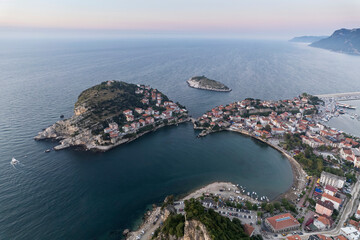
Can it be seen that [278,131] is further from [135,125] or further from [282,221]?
[135,125]

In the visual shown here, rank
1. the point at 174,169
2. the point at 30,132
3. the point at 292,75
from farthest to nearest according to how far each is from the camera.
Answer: the point at 292,75 → the point at 30,132 → the point at 174,169

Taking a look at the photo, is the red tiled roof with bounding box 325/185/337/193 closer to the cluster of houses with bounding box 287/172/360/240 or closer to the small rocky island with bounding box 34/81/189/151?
the cluster of houses with bounding box 287/172/360/240

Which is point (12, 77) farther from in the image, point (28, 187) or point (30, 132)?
point (28, 187)

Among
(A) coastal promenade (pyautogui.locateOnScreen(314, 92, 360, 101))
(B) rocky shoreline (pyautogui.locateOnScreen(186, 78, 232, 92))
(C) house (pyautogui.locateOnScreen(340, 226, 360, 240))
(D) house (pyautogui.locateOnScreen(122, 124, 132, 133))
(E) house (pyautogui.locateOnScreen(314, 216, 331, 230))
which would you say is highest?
(B) rocky shoreline (pyautogui.locateOnScreen(186, 78, 232, 92))

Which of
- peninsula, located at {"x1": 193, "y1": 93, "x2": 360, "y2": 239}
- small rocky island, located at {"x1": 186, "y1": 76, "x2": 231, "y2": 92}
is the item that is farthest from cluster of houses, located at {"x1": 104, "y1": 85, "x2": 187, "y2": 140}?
small rocky island, located at {"x1": 186, "y1": 76, "x2": 231, "y2": 92}

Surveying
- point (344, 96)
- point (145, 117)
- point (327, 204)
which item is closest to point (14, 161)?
point (145, 117)

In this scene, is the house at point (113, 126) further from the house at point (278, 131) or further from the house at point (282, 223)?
the house at point (278, 131)

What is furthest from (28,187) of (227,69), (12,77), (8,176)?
(227,69)
